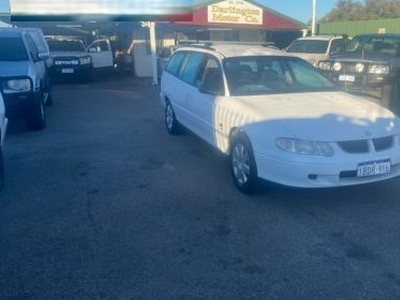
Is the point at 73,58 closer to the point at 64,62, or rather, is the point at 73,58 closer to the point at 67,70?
the point at 64,62

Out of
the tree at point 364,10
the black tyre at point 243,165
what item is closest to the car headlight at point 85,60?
the black tyre at point 243,165

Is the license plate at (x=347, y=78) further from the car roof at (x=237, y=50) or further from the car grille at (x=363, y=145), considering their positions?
the car grille at (x=363, y=145)

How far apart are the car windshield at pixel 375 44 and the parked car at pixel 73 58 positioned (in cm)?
1006

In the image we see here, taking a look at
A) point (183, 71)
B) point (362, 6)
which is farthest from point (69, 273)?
point (362, 6)

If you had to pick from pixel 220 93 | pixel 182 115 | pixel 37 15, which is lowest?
pixel 182 115

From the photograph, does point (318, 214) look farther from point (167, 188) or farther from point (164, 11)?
point (164, 11)

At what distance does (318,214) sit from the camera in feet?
14.1

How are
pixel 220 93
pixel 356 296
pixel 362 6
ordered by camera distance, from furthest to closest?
pixel 362 6
pixel 220 93
pixel 356 296

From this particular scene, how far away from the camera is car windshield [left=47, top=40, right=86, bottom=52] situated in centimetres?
1748

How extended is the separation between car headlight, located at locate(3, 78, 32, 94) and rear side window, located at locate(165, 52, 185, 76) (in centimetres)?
253

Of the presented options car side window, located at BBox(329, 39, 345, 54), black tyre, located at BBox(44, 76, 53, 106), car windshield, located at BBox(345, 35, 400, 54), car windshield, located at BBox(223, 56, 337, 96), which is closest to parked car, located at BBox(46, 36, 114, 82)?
black tyre, located at BBox(44, 76, 53, 106)

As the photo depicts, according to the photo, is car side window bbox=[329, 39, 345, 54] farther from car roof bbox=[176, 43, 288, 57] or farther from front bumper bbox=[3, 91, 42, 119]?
front bumper bbox=[3, 91, 42, 119]

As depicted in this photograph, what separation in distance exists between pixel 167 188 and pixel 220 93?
1375mm

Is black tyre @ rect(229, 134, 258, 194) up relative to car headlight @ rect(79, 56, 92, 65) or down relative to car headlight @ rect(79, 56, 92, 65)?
down
